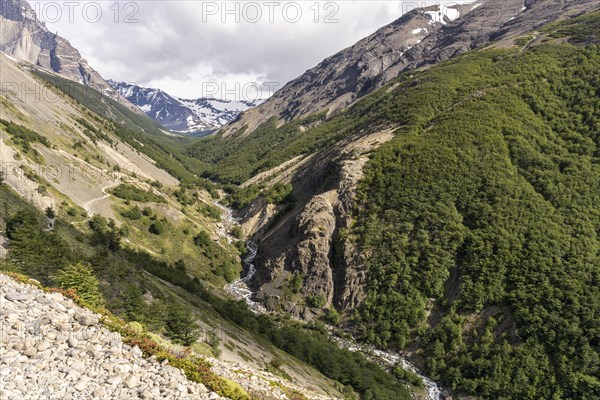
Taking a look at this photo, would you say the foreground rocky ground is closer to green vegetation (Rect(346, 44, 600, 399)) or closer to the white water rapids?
the white water rapids

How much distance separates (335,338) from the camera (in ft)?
228

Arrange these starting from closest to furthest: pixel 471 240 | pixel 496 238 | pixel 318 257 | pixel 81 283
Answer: pixel 81 283 → pixel 496 238 → pixel 471 240 → pixel 318 257

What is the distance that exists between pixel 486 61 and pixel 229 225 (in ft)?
408

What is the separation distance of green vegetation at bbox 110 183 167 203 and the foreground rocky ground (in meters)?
83.9

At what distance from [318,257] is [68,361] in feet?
227

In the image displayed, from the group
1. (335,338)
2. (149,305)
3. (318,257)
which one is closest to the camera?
(149,305)

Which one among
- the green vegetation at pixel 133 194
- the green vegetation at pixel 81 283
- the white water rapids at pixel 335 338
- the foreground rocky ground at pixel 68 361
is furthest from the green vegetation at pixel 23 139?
the foreground rocky ground at pixel 68 361

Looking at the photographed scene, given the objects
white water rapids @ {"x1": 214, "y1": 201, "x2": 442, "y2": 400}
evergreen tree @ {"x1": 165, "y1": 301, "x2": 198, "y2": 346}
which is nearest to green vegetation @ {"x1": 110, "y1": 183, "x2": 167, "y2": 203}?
white water rapids @ {"x1": 214, "y1": 201, "x2": 442, "y2": 400}

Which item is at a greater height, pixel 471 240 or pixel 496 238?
pixel 496 238

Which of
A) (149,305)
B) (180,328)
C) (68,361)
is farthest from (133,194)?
(68,361)

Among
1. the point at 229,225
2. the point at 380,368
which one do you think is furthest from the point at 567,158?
the point at 229,225

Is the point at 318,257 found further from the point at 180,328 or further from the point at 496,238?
the point at 180,328

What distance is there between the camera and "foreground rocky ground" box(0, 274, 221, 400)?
11.4 meters

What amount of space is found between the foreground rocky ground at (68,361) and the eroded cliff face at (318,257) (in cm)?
6370
